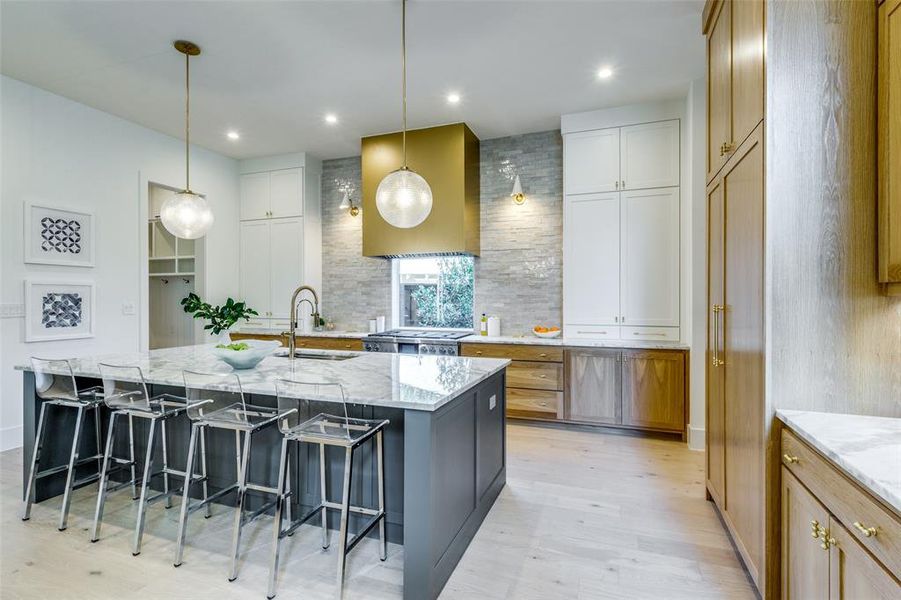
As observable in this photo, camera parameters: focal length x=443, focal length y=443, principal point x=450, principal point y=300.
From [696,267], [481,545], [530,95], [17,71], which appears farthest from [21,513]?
[696,267]

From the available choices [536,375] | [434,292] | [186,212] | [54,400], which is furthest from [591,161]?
[54,400]

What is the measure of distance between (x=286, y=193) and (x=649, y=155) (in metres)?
4.24

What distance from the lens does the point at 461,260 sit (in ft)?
A: 17.2

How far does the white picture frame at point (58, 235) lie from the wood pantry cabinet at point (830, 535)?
5.30 meters

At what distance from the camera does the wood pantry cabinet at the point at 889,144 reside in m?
1.47

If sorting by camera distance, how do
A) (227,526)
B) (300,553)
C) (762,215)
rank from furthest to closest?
1. (227,526)
2. (300,553)
3. (762,215)

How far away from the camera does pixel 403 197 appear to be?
9.07ft

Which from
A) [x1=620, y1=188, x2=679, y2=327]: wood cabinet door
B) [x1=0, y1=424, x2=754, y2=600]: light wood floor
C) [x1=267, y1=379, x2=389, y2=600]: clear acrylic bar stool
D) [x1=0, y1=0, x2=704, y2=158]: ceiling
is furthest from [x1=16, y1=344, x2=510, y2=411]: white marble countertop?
[x1=0, y1=0, x2=704, y2=158]: ceiling

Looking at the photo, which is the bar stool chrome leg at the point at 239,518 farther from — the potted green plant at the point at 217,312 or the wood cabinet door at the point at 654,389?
the potted green plant at the point at 217,312

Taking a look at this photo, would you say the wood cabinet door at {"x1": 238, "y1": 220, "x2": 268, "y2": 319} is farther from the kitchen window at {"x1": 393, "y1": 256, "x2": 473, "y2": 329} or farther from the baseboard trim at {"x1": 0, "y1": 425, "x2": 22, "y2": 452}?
the baseboard trim at {"x1": 0, "y1": 425, "x2": 22, "y2": 452}

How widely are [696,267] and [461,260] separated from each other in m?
2.48

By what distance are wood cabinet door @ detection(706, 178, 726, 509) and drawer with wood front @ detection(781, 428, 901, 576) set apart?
32.6 inches

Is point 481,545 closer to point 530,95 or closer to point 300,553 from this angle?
point 300,553

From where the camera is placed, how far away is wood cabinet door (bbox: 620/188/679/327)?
4074 mm
